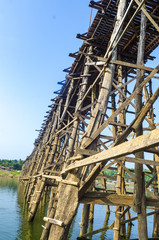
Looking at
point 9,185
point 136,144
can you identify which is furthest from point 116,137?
point 9,185

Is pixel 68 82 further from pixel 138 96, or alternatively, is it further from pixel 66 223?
A: pixel 66 223

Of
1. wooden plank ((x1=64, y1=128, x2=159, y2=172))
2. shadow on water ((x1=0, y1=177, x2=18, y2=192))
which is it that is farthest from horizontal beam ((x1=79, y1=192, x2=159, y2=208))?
→ shadow on water ((x1=0, y1=177, x2=18, y2=192))

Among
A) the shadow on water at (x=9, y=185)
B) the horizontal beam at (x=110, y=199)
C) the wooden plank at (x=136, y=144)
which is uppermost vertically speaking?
the wooden plank at (x=136, y=144)

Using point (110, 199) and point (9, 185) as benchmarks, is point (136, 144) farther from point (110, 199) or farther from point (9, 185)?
point (9, 185)

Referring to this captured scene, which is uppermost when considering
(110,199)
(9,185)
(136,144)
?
(136,144)

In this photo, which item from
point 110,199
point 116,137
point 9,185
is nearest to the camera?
point 110,199

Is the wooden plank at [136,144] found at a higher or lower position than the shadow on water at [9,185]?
higher

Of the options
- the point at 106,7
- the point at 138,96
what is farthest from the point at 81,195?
the point at 106,7

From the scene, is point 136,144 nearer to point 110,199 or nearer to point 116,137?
point 110,199

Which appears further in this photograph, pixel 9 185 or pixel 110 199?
pixel 9 185

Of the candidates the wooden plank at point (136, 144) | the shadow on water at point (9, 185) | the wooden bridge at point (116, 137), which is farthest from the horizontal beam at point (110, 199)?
the shadow on water at point (9, 185)

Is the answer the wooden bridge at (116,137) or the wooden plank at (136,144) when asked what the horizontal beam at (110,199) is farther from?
the wooden plank at (136,144)

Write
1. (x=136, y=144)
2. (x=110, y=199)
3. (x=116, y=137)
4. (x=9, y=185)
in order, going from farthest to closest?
(x=9, y=185)
(x=116, y=137)
(x=110, y=199)
(x=136, y=144)

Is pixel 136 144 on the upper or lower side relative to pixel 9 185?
upper
